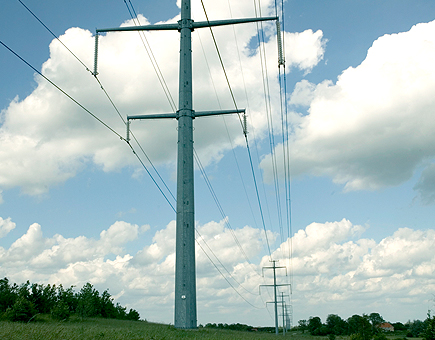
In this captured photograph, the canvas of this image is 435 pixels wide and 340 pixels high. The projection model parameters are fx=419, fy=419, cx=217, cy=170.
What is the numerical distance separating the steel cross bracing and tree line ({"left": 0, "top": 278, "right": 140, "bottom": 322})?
16419 mm

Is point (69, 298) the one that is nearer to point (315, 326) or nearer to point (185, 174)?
point (185, 174)

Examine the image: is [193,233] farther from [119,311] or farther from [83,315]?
[119,311]

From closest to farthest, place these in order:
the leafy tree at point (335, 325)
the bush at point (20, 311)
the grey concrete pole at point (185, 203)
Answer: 1. the grey concrete pole at point (185, 203)
2. the bush at point (20, 311)
3. the leafy tree at point (335, 325)

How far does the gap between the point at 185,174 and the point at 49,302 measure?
31313 mm

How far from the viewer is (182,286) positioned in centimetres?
3044

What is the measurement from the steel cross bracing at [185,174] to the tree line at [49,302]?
16.4 m

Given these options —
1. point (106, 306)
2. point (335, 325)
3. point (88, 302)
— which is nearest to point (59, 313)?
point (88, 302)

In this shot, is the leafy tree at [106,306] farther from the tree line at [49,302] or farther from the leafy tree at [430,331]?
the leafy tree at [430,331]

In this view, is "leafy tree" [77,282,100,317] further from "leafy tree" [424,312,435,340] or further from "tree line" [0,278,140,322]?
"leafy tree" [424,312,435,340]

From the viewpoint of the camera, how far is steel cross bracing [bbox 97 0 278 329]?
100.0 feet

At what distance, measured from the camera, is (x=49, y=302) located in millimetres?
51938

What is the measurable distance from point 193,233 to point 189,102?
35.1 ft

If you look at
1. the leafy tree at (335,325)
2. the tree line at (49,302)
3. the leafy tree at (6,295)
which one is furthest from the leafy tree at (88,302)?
the leafy tree at (335,325)

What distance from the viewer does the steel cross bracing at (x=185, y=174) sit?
30469mm
